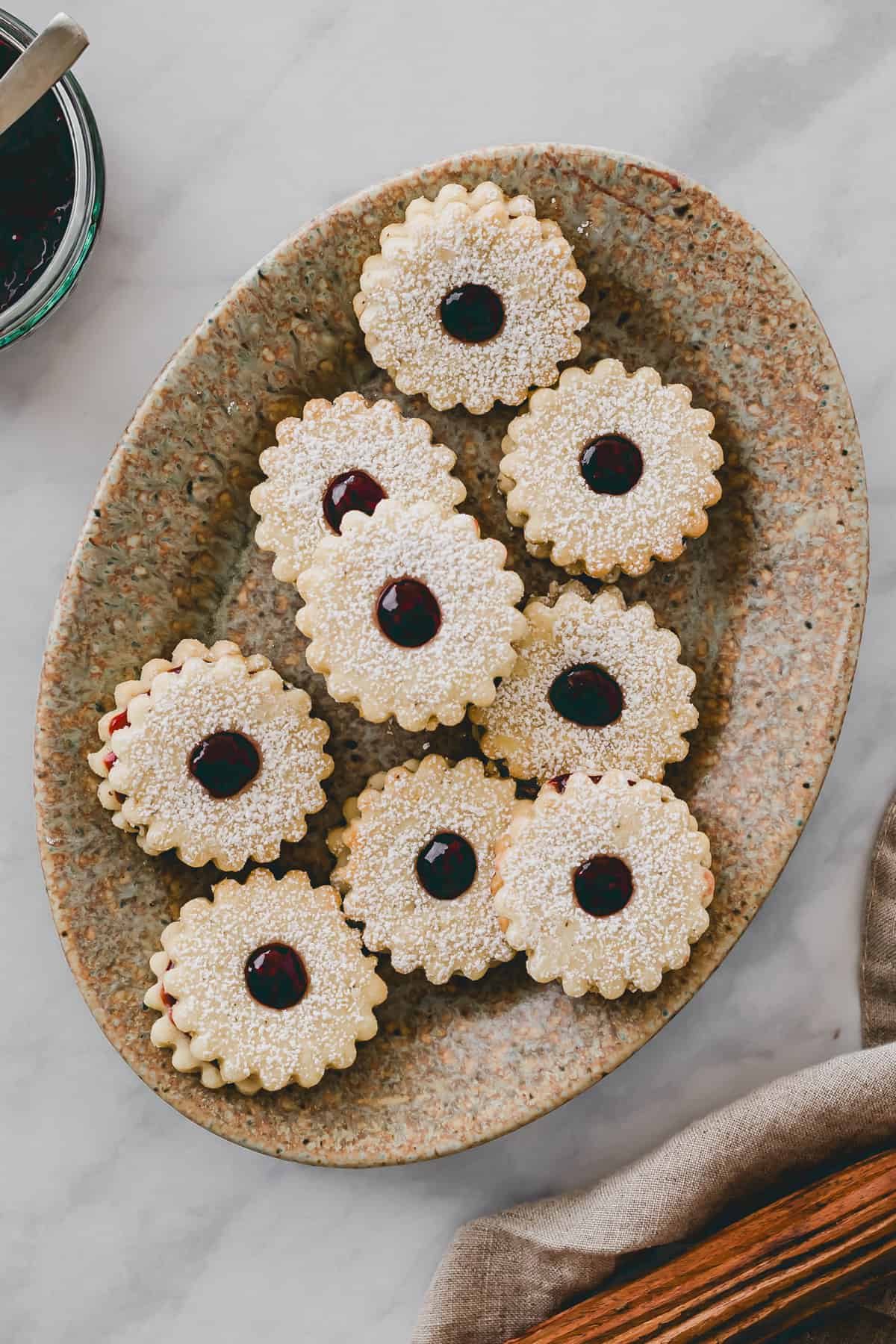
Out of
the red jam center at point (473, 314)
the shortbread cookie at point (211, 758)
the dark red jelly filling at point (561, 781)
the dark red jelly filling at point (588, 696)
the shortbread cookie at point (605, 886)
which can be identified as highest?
the red jam center at point (473, 314)

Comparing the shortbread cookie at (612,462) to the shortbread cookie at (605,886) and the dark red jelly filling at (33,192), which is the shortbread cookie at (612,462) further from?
the dark red jelly filling at (33,192)

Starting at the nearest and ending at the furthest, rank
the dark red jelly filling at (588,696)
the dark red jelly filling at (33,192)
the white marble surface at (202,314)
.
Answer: the dark red jelly filling at (33,192) → the dark red jelly filling at (588,696) → the white marble surface at (202,314)

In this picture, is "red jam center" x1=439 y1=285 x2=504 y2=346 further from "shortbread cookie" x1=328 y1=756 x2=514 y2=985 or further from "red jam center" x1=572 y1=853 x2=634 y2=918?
"red jam center" x1=572 y1=853 x2=634 y2=918

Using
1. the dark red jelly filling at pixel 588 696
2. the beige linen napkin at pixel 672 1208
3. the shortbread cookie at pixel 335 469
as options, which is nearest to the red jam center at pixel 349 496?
the shortbread cookie at pixel 335 469

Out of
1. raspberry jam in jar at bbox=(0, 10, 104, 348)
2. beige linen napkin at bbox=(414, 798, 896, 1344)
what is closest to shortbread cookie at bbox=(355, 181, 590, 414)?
raspberry jam in jar at bbox=(0, 10, 104, 348)

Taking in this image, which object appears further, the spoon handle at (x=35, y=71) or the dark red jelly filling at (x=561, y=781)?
the dark red jelly filling at (x=561, y=781)

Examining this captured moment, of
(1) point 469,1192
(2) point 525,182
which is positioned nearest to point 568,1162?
(1) point 469,1192

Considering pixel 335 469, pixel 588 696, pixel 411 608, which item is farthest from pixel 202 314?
pixel 588 696
